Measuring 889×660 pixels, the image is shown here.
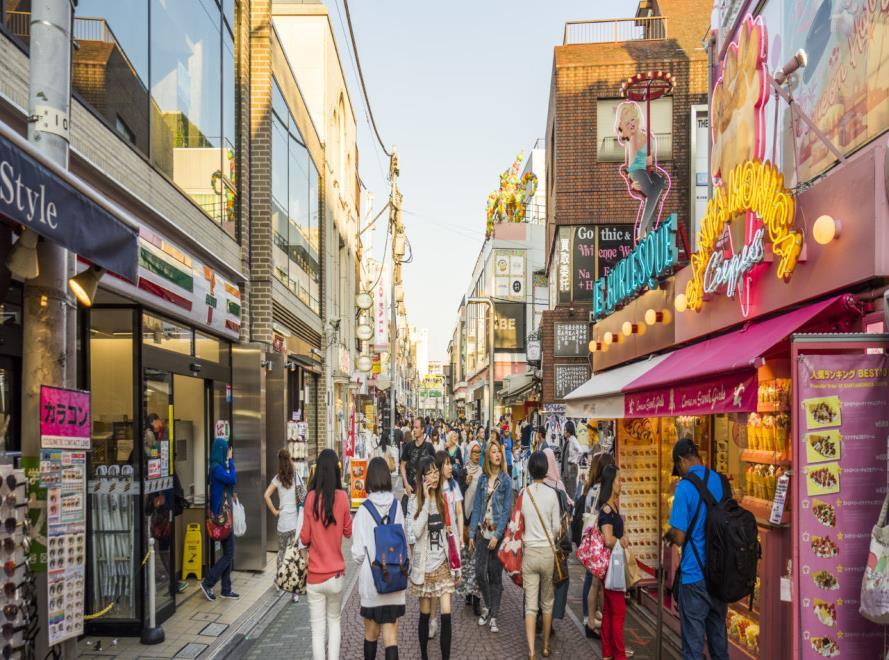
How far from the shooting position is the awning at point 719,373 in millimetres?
5703

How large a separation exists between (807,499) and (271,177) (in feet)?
34.7

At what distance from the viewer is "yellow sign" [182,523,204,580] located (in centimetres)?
1024

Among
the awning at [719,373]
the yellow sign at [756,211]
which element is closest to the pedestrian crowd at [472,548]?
the awning at [719,373]

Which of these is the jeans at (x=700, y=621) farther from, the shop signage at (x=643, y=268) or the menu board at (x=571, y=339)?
the menu board at (x=571, y=339)

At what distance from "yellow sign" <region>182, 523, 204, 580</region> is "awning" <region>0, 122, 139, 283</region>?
252 inches

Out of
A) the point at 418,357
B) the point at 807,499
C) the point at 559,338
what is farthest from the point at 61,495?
the point at 418,357

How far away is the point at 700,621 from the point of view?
19.3ft

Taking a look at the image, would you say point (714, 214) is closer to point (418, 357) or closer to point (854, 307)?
point (854, 307)

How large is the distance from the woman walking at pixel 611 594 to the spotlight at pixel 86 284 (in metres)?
4.65

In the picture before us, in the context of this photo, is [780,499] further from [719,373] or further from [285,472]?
[285,472]

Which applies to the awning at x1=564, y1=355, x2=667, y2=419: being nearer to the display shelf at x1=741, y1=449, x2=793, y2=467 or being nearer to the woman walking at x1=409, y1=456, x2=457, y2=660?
the display shelf at x1=741, y1=449, x2=793, y2=467

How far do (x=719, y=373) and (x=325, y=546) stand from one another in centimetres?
349

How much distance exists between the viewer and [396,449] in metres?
23.2

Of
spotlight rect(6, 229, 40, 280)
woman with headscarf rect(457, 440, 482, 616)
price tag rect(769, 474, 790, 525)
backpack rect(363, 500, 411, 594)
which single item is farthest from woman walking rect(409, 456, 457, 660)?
spotlight rect(6, 229, 40, 280)
